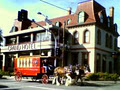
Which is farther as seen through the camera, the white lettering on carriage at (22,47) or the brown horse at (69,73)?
the white lettering on carriage at (22,47)

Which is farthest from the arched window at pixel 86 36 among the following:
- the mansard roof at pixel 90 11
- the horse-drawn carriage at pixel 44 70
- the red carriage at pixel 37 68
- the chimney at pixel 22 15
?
the chimney at pixel 22 15

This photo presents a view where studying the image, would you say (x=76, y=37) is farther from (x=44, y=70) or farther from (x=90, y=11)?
(x=44, y=70)

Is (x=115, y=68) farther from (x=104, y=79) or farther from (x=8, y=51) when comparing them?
(x=8, y=51)

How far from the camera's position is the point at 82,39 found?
3775 cm

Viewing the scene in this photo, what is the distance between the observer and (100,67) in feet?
124

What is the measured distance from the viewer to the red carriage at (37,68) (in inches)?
921

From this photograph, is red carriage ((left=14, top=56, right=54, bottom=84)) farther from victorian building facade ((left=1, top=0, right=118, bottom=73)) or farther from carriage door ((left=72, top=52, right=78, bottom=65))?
carriage door ((left=72, top=52, right=78, bottom=65))

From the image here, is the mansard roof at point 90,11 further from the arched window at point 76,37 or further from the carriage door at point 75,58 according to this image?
the carriage door at point 75,58

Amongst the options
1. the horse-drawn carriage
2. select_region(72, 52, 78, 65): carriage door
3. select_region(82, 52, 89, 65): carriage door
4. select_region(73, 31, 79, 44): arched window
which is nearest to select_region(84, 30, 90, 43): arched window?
select_region(73, 31, 79, 44): arched window

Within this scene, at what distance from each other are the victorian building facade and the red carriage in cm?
972

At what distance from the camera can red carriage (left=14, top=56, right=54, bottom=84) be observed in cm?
2339

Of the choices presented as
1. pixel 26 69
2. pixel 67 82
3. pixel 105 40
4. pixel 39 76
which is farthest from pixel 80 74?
pixel 105 40

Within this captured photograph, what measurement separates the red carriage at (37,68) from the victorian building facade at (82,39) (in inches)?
383

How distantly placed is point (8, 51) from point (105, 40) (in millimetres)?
17530
